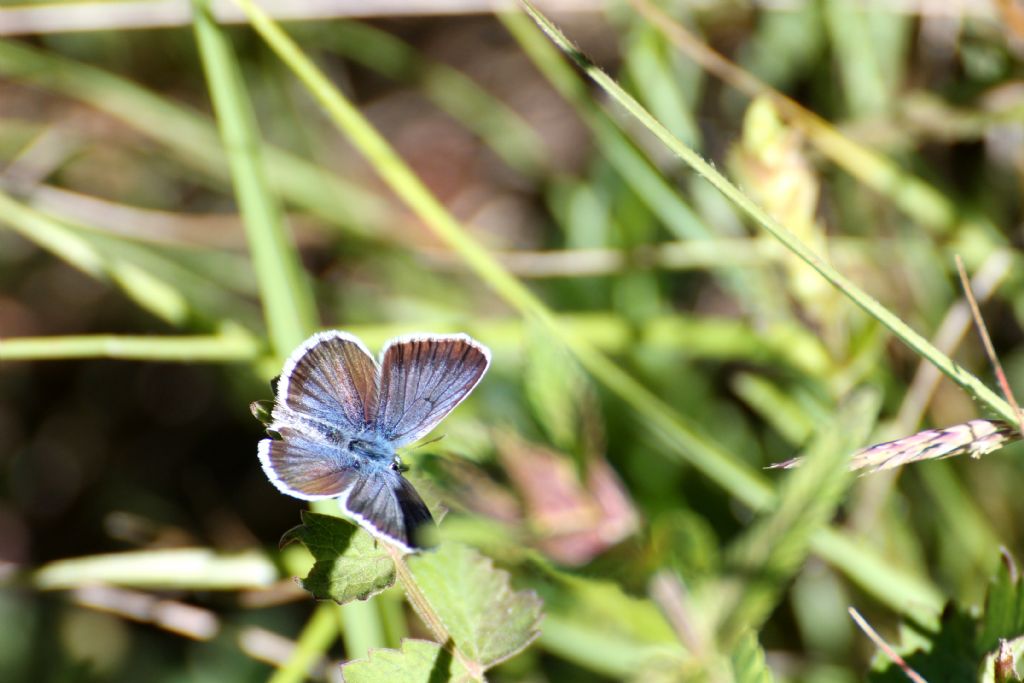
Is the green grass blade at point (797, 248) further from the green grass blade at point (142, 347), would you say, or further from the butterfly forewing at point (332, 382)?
the green grass blade at point (142, 347)

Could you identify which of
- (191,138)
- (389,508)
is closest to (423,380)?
(389,508)

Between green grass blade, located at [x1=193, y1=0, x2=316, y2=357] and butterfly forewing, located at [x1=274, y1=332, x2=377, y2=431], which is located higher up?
green grass blade, located at [x1=193, y1=0, x2=316, y2=357]

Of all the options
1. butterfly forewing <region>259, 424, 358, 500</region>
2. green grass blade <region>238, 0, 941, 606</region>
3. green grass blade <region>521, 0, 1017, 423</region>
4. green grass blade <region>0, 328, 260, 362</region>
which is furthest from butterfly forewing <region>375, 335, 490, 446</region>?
green grass blade <region>0, 328, 260, 362</region>

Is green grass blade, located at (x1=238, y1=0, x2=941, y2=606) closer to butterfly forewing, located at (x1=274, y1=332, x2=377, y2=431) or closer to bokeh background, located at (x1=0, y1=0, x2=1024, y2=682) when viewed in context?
bokeh background, located at (x1=0, y1=0, x2=1024, y2=682)

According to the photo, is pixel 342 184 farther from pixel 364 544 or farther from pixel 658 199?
pixel 364 544

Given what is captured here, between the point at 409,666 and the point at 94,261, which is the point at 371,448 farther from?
the point at 94,261

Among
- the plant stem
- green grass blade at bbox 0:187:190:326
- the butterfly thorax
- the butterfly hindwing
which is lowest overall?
the plant stem

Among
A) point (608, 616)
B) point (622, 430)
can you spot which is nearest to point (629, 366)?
point (622, 430)
